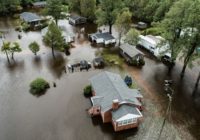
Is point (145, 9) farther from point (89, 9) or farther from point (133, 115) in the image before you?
point (133, 115)

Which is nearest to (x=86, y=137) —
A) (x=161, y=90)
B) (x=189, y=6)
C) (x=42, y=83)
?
(x=42, y=83)

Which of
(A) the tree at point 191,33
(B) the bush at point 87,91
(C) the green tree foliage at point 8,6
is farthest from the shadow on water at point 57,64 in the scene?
(C) the green tree foliage at point 8,6

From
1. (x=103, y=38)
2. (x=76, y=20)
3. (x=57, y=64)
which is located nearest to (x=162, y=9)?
(x=103, y=38)

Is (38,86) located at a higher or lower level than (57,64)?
lower

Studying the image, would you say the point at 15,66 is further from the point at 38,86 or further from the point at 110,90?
the point at 110,90

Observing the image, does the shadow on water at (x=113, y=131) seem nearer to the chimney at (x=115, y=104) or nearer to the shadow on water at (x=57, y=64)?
the chimney at (x=115, y=104)

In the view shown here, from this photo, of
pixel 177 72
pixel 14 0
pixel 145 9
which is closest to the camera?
pixel 177 72

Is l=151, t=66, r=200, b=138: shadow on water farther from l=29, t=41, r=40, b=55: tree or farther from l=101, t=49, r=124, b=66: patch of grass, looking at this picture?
l=29, t=41, r=40, b=55: tree
